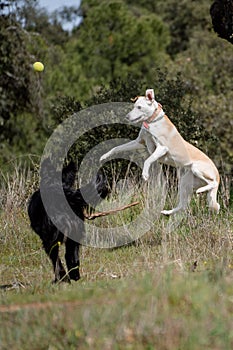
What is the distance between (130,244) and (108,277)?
1.81 meters

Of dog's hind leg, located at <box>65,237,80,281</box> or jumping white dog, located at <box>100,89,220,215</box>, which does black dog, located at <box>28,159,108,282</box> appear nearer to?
dog's hind leg, located at <box>65,237,80,281</box>

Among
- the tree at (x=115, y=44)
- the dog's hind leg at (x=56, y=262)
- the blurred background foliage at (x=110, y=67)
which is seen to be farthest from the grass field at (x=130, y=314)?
the tree at (x=115, y=44)

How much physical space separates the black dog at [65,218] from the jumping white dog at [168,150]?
1.06m

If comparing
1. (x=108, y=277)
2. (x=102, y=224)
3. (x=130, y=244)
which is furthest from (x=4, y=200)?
(x=108, y=277)

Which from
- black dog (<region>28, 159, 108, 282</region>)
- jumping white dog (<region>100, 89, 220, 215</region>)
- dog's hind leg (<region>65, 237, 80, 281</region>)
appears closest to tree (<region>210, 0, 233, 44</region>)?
jumping white dog (<region>100, 89, 220, 215</region>)

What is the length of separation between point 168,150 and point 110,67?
23.7 metres

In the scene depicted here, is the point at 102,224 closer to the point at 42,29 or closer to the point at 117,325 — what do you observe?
the point at 117,325

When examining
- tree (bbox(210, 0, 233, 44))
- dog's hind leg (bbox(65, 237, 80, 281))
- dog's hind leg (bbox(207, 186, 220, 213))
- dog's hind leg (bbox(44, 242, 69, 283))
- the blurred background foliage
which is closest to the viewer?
dog's hind leg (bbox(44, 242, 69, 283))

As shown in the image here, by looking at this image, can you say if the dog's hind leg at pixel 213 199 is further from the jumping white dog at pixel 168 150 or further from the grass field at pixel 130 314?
the grass field at pixel 130 314

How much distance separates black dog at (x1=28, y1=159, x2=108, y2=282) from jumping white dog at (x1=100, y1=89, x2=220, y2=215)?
1.06 m

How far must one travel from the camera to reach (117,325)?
4.28 metres

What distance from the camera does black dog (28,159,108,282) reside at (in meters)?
6.66

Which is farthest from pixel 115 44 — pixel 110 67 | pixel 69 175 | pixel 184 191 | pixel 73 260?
pixel 73 260

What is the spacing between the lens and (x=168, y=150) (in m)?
8.05
